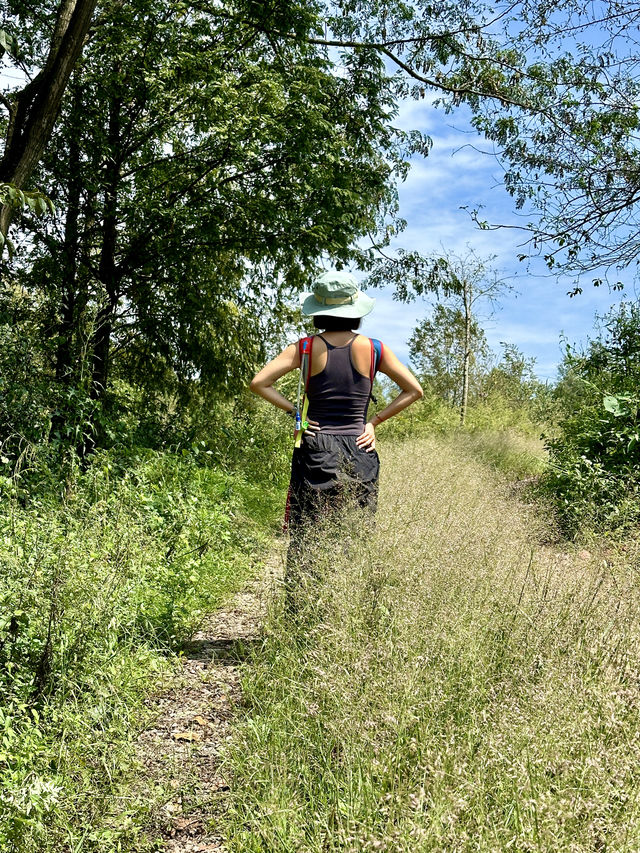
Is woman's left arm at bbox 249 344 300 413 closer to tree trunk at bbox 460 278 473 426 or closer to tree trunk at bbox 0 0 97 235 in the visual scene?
tree trunk at bbox 0 0 97 235

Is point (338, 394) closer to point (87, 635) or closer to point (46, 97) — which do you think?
point (87, 635)

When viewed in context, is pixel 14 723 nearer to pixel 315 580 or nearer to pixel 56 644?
pixel 56 644

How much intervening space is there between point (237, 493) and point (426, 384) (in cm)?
2032

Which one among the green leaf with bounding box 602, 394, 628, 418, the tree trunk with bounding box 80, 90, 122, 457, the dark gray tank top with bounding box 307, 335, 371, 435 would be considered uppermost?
the tree trunk with bounding box 80, 90, 122, 457

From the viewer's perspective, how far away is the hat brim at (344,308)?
4.40 metres

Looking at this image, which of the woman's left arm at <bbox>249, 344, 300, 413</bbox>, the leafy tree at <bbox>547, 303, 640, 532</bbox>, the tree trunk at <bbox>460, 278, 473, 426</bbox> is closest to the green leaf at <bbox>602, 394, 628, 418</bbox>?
the leafy tree at <bbox>547, 303, 640, 532</bbox>

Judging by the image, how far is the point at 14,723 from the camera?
3.43 metres

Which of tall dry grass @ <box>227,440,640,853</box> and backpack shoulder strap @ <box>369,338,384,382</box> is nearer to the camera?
tall dry grass @ <box>227,440,640,853</box>

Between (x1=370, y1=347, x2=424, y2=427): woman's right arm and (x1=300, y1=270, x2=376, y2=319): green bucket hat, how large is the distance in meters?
0.32

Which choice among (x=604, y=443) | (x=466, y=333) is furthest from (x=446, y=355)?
(x=604, y=443)

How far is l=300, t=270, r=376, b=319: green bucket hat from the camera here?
440 centimetres

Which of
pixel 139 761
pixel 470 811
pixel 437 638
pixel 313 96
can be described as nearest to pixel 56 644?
pixel 139 761

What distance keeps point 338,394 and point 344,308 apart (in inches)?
21.2

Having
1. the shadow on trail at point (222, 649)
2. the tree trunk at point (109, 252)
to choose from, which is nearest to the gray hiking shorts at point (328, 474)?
the shadow on trail at point (222, 649)
